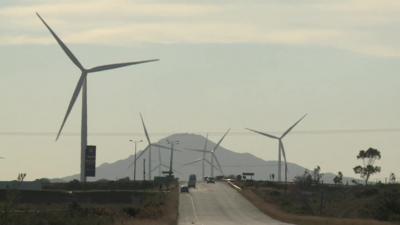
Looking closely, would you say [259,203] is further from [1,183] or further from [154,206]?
[1,183]

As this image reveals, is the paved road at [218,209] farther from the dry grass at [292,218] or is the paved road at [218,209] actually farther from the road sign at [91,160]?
the road sign at [91,160]

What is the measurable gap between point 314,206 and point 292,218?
88.2ft

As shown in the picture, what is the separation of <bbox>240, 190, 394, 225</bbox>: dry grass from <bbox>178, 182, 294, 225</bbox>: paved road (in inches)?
43.4

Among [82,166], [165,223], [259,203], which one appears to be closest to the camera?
[165,223]

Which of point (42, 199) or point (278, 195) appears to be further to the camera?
point (278, 195)

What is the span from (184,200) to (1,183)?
28158 mm

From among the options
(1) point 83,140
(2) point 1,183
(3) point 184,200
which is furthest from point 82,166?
(2) point 1,183

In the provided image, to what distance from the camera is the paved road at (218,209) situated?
8000 centimetres

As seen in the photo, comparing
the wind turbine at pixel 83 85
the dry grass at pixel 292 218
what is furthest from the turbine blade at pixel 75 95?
the dry grass at pixel 292 218

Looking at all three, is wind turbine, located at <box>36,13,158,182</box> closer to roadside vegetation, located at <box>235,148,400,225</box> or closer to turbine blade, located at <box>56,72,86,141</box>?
turbine blade, located at <box>56,72,86,141</box>

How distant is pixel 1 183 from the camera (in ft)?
427

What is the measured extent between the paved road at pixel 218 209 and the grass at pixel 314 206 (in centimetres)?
177

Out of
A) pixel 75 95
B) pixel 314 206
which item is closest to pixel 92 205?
pixel 75 95

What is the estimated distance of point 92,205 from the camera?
10212cm
